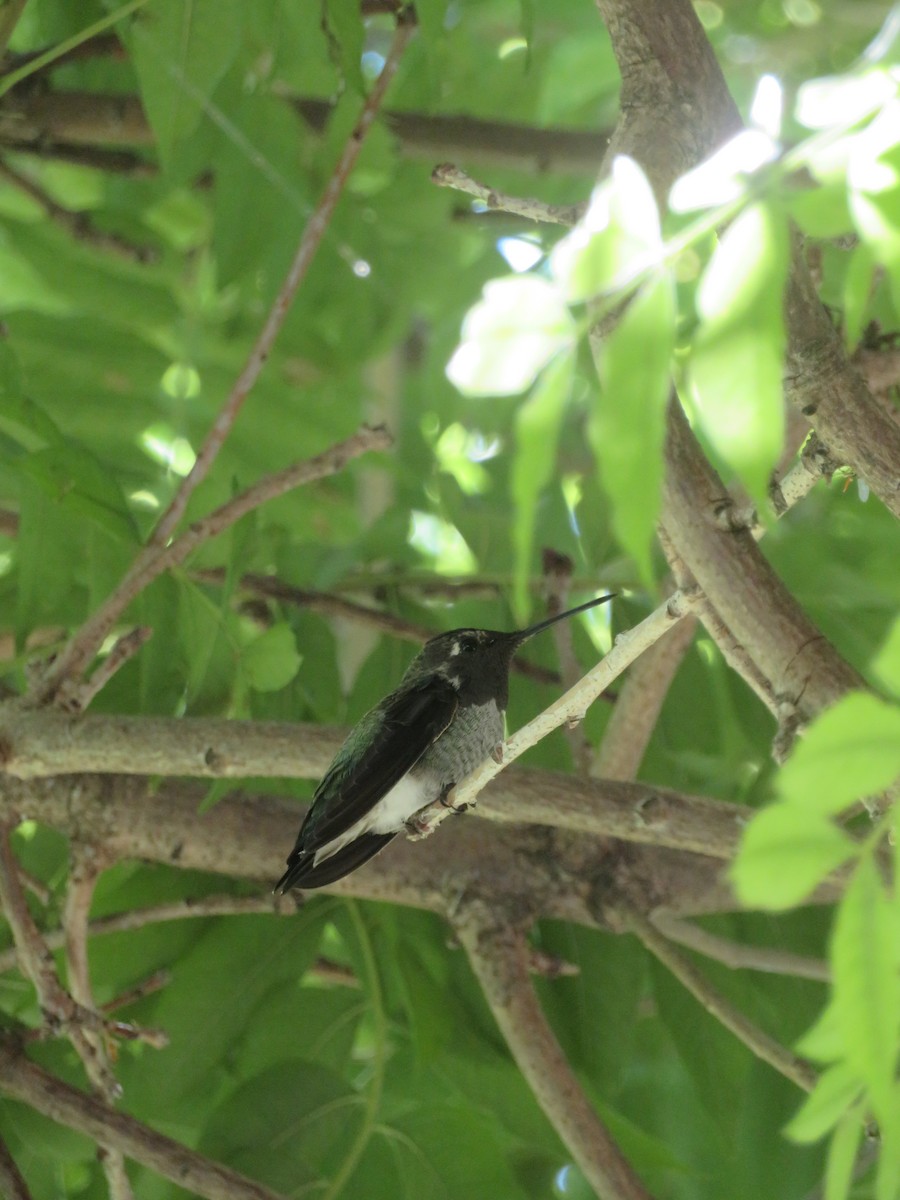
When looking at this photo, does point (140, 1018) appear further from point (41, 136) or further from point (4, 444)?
point (41, 136)

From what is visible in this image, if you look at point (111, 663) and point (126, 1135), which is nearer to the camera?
point (126, 1135)

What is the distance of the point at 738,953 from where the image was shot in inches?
108

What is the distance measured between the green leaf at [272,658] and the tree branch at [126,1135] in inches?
36.0

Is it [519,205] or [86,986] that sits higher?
[519,205]

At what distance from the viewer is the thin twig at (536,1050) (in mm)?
2537

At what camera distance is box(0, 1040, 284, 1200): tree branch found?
8.11ft

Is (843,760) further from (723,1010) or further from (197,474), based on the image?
(197,474)

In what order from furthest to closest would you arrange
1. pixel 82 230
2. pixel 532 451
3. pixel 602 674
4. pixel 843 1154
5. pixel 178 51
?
pixel 82 230 → pixel 178 51 → pixel 602 674 → pixel 843 1154 → pixel 532 451

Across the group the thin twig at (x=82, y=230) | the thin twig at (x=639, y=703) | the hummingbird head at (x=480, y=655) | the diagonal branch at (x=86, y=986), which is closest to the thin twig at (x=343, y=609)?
the hummingbird head at (x=480, y=655)

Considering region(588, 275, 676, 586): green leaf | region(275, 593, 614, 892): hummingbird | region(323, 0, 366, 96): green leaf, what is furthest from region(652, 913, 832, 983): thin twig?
region(323, 0, 366, 96): green leaf

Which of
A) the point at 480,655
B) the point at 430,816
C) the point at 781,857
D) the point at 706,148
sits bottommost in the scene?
the point at 781,857

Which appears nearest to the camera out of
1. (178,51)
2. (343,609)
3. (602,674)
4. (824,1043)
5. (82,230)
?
(824,1043)

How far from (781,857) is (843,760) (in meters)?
0.09

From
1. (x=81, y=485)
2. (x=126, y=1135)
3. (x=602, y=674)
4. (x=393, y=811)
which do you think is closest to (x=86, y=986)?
(x=126, y=1135)
